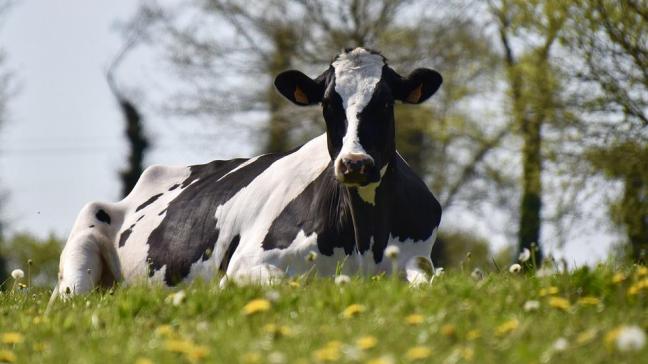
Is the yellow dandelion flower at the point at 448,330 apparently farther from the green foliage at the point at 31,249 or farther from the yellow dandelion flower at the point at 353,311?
the green foliage at the point at 31,249

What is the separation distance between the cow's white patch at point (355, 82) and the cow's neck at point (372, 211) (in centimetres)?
48

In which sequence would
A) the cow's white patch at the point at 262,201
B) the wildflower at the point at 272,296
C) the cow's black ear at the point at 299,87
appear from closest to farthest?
1. the wildflower at the point at 272,296
2. the cow's black ear at the point at 299,87
3. the cow's white patch at the point at 262,201

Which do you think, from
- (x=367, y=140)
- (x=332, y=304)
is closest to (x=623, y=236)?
(x=367, y=140)

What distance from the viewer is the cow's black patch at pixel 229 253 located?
8586mm

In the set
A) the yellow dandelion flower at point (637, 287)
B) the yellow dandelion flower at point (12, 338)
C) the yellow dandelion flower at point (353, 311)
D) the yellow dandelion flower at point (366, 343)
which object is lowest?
the yellow dandelion flower at point (12, 338)

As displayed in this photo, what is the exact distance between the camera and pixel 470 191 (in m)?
27.5

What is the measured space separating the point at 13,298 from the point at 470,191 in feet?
67.6

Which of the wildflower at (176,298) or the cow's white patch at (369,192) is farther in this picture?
the cow's white patch at (369,192)

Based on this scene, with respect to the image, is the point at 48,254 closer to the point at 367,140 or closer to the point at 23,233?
the point at 23,233

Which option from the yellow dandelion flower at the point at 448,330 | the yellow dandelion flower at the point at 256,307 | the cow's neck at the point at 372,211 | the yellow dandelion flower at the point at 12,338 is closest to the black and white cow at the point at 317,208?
the cow's neck at the point at 372,211

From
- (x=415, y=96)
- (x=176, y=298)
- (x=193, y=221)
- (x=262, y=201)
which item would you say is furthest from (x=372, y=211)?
(x=176, y=298)

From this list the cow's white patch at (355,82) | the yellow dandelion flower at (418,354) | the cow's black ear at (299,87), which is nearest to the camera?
the yellow dandelion flower at (418,354)

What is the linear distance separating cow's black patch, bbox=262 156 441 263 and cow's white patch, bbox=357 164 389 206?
25 mm

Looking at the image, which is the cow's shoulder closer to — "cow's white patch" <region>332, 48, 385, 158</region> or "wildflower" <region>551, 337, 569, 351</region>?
"cow's white patch" <region>332, 48, 385, 158</region>
